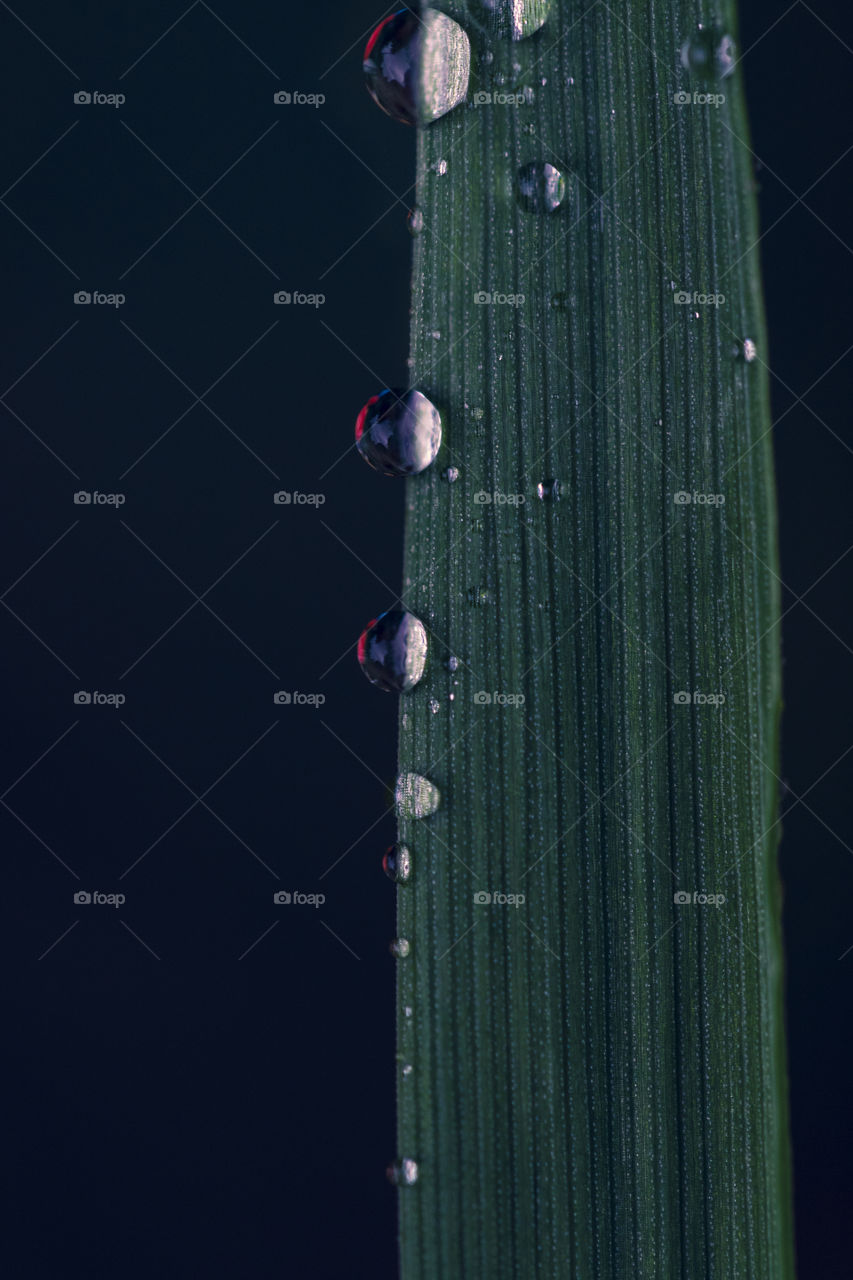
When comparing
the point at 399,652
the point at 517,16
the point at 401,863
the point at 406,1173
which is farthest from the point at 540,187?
the point at 406,1173

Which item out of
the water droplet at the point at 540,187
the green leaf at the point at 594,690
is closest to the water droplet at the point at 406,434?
the green leaf at the point at 594,690

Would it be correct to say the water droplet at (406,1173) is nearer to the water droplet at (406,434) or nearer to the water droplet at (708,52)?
the water droplet at (406,434)

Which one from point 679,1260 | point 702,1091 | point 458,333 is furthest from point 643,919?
point 458,333

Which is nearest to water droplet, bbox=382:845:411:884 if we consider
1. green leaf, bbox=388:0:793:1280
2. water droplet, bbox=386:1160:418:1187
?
green leaf, bbox=388:0:793:1280

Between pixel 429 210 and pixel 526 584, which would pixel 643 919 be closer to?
pixel 526 584

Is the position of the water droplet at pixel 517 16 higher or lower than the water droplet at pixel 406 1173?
higher

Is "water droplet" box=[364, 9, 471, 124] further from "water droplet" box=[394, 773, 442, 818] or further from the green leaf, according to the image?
"water droplet" box=[394, 773, 442, 818]
